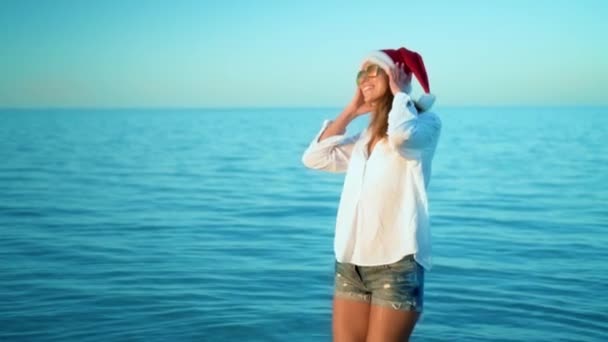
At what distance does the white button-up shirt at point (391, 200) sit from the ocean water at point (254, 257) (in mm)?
3069

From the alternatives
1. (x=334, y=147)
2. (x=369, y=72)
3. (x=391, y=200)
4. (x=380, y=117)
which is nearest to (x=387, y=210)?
(x=391, y=200)

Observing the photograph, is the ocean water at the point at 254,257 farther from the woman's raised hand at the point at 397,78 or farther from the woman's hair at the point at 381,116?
the woman's raised hand at the point at 397,78

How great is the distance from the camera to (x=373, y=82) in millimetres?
3773

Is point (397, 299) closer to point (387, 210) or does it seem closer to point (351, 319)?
point (351, 319)

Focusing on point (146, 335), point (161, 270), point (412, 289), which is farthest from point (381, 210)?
point (161, 270)

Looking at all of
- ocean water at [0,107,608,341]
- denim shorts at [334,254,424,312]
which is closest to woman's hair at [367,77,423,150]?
denim shorts at [334,254,424,312]

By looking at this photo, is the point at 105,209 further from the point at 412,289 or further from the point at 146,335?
the point at 412,289

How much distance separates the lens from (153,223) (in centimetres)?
1245

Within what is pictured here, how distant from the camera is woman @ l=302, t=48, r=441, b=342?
3549mm

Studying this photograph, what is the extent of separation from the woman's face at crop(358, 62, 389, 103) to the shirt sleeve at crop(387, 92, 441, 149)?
0.17 meters

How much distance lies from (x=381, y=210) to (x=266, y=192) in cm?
1362

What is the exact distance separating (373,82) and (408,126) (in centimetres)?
44

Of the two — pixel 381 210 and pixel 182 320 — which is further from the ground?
pixel 381 210

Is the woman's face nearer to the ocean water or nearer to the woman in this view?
the woman
